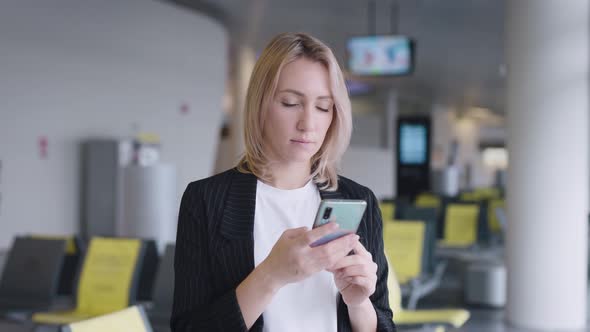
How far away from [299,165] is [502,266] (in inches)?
231

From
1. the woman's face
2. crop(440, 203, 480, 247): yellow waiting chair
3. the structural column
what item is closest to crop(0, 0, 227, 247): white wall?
crop(440, 203, 480, 247): yellow waiting chair

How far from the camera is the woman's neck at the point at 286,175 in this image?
1.20m

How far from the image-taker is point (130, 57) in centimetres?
952

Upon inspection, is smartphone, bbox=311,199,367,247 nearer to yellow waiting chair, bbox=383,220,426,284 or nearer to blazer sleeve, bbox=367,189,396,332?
blazer sleeve, bbox=367,189,396,332

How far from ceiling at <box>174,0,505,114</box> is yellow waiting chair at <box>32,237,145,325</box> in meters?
3.97

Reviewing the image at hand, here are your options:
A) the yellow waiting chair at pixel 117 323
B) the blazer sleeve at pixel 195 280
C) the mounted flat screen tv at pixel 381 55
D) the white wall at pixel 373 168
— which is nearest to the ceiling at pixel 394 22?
the mounted flat screen tv at pixel 381 55

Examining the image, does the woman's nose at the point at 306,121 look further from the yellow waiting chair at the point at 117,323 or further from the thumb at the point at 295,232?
the yellow waiting chair at the point at 117,323

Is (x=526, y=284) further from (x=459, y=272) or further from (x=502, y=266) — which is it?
(x=459, y=272)

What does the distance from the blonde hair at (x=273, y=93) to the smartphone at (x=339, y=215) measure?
0.56 ft

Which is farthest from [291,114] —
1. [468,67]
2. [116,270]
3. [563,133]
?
[468,67]

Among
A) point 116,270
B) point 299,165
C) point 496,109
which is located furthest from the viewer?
point 496,109

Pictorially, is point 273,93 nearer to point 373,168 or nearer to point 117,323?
point 117,323

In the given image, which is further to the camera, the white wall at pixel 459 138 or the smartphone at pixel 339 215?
the white wall at pixel 459 138

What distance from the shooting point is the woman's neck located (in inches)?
47.3
